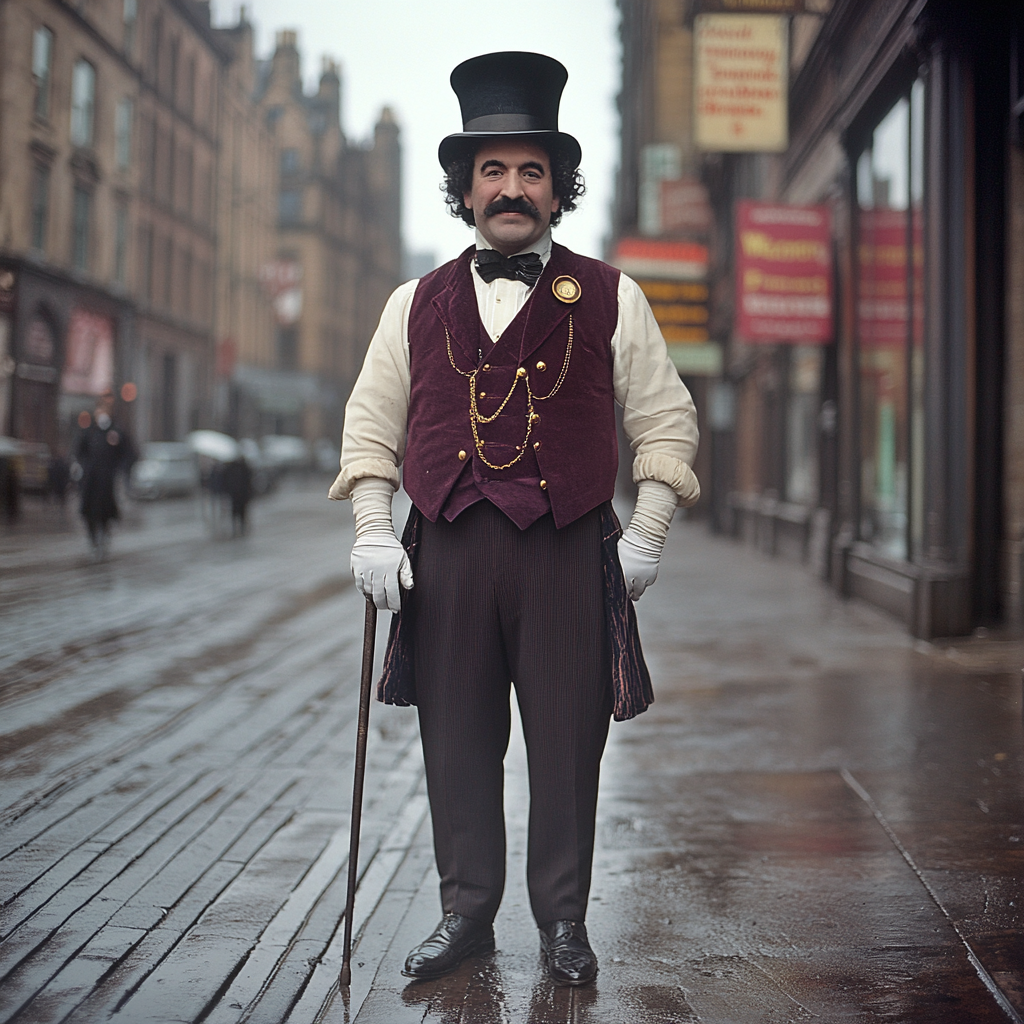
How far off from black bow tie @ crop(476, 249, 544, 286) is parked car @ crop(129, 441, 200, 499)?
28.5 metres

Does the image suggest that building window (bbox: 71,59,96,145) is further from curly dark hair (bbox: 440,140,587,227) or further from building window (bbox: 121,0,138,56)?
curly dark hair (bbox: 440,140,587,227)

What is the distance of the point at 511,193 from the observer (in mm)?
2889

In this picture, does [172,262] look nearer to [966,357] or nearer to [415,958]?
[966,357]

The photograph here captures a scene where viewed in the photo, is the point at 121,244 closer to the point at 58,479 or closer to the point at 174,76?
the point at 174,76

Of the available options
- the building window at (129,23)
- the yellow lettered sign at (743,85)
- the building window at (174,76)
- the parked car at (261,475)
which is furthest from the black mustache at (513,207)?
the building window at (174,76)

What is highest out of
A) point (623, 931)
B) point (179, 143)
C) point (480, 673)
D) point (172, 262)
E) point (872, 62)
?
point (179, 143)

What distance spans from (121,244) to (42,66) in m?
6.87

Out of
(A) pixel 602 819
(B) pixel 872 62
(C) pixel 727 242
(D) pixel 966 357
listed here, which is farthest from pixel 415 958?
(C) pixel 727 242

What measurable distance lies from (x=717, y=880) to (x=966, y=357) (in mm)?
5610

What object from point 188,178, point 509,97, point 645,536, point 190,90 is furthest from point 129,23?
point 645,536

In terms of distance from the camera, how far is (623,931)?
10.6 ft

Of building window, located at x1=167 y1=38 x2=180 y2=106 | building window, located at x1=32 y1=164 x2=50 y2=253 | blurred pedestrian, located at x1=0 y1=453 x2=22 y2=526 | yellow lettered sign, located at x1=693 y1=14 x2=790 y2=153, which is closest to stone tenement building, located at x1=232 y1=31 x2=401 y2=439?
building window, located at x1=167 y1=38 x2=180 y2=106

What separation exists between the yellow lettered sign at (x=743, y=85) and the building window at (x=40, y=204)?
21811mm

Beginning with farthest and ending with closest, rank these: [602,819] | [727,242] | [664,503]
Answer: [727,242]
[602,819]
[664,503]
